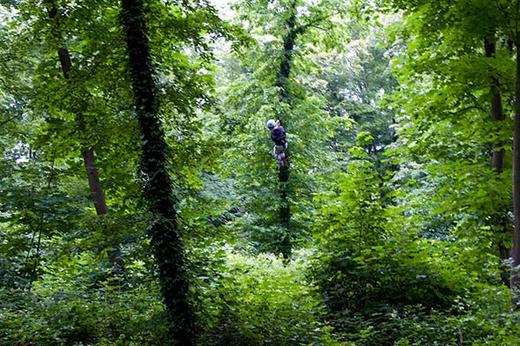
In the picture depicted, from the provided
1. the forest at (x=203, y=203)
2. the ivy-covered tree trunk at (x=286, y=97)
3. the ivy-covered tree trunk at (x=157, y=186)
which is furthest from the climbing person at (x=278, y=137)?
the ivy-covered tree trunk at (x=157, y=186)

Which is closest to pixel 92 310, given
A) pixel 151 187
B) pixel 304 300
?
pixel 151 187

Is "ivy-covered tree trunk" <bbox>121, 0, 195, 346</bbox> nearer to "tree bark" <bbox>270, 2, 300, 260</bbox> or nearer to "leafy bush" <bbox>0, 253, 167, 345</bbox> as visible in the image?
"leafy bush" <bbox>0, 253, 167, 345</bbox>

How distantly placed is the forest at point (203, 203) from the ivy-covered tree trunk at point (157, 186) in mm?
18

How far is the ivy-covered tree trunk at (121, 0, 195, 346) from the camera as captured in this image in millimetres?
5355

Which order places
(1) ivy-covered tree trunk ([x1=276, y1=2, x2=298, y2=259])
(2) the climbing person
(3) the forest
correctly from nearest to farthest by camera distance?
(3) the forest, (2) the climbing person, (1) ivy-covered tree trunk ([x1=276, y1=2, x2=298, y2=259])

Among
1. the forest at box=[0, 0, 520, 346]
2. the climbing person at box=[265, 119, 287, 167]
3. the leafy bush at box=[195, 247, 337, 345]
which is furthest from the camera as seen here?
the climbing person at box=[265, 119, 287, 167]

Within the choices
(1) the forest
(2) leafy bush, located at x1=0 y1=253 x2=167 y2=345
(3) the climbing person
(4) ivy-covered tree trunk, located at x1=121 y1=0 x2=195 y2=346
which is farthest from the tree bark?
(4) ivy-covered tree trunk, located at x1=121 y1=0 x2=195 y2=346

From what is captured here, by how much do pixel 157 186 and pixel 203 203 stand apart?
110 centimetres

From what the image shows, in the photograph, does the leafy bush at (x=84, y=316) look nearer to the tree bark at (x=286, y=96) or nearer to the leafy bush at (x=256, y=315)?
the leafy bush at (x=256, y=315)

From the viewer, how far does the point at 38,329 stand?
5770mm

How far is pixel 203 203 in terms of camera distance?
21.0 ft

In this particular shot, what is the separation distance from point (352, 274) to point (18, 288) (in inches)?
217

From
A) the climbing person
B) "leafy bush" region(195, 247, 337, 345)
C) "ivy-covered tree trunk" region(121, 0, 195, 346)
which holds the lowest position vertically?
"leafy bush" region(195, 247, 337, 345)

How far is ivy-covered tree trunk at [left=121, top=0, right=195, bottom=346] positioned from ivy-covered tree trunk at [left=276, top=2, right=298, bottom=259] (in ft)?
27.7
